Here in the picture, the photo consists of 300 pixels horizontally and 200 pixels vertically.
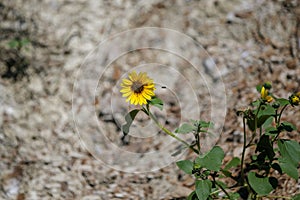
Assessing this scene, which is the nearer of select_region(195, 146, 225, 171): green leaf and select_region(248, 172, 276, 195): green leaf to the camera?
select_region(195, 146, 225, 171): green leaf

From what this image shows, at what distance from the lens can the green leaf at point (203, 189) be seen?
1.55 metres

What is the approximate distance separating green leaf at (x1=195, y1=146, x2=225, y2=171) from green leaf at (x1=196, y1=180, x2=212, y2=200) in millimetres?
78

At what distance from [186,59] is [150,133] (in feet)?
1.89

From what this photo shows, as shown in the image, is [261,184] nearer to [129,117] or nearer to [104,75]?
[129,117]

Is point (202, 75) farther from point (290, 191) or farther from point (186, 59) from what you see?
point (290, 191)

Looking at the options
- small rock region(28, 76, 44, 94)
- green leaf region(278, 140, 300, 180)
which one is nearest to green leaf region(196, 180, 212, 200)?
green leaf region(278, 140, 300, 180)

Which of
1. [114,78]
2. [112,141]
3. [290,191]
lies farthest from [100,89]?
[290,191]

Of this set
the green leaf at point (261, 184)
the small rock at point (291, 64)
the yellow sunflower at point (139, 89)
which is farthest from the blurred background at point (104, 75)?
the yellow sunflower at point (139, 89)

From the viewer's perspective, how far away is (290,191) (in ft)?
6.63

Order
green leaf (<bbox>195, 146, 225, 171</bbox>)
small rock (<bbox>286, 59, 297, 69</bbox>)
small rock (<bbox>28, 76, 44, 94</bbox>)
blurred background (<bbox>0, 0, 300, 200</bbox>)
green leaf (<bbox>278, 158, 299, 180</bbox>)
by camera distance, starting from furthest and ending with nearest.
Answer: small rock (<bbox>28, 76, 44, 94</bbox>), small rock (<bbox>286, 59, 297, 69</bbox>), blurred background (<bbox>0, 0, 300, 200</bbox>), green leaf (<bbox>278, 158, 299, 180</bbox>), green leaf (<bbox>195, 146, 225, 171</bbox>)

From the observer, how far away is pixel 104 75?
111 inches

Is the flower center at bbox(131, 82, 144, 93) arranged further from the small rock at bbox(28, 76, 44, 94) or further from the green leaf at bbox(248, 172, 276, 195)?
the small rock at bbox(28, 76, 44, 94)

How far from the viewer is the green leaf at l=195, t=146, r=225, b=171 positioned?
153 cm

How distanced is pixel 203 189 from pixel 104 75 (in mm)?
1443
